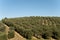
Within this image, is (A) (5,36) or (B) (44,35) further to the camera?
(B) (44,35)

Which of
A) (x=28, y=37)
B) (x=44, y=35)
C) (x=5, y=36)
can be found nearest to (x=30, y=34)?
(x=28, y=37)

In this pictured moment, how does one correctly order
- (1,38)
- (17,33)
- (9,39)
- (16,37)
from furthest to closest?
1. (17,33)
2. (16,37)
3. (9,39)
4. (1,38)

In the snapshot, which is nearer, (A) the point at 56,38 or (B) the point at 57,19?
(A) the point at 56,38

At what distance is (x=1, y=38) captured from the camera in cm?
3103

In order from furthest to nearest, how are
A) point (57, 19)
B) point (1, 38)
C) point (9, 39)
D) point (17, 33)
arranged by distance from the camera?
point (57, 19) → point (17, 33) → point (9, 39) → point (1, 38)

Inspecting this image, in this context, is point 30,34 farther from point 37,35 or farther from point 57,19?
point 57,19

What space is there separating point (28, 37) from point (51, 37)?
6.33 meters

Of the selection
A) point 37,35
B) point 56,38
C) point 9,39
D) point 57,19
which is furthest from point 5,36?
point 57,19

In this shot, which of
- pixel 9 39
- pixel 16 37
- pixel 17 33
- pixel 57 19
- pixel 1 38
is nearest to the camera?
pixel 1 38

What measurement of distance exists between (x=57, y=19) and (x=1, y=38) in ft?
110

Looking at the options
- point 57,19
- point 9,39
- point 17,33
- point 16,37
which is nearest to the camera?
point 9,39

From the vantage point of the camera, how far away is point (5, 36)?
107ft

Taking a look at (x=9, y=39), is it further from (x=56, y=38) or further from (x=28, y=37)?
(x=56, y=38)

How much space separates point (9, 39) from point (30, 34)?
579 centimetres
